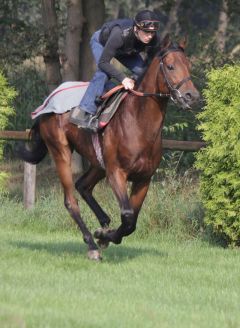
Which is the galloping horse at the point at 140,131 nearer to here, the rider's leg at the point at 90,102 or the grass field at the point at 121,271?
the rider's leg at the point at 90,102

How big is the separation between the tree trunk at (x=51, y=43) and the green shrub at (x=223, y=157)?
22.1 feet

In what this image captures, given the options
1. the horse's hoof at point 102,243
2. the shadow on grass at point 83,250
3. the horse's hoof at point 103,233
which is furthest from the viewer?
the shadow on grass at point 83,250

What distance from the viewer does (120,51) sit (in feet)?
35.4

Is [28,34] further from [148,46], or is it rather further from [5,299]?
[5,299]

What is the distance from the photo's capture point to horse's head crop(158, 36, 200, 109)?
9977 mm

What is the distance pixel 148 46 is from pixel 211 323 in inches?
155

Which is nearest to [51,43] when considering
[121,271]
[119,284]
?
Result: [121,271]

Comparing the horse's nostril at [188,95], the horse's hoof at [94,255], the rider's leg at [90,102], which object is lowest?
the horse's hoof at [94,255]

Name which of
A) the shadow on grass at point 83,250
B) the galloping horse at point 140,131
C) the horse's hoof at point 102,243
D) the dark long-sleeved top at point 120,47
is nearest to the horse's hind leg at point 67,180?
the horse's hoof at point 102,243

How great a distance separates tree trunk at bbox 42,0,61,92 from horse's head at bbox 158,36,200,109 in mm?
8595

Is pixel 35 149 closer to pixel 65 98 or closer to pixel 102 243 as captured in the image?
→ pixel 65 98

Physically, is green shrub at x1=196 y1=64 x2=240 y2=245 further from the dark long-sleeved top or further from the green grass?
the dark long-sleeved top

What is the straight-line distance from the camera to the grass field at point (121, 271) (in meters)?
7.65

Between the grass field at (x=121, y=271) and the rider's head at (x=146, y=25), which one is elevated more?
the rider's head at (x=146, y=25)
